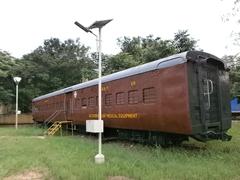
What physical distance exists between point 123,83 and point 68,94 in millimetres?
8470

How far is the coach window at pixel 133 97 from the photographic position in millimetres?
12547

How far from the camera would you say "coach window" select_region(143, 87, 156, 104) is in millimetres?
11373

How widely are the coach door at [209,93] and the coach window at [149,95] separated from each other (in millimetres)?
1683

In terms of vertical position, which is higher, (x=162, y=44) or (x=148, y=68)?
(x=162, y=44)

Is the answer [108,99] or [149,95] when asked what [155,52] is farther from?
[149,95]

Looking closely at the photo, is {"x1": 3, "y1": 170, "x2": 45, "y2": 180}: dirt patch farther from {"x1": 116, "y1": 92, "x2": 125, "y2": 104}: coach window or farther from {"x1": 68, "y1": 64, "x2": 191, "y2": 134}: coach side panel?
{"x1": 116, "y1": 92, "x2": 125, "y2": 104}: coach window

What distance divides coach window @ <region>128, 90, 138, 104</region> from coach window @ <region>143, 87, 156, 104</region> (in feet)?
1.90

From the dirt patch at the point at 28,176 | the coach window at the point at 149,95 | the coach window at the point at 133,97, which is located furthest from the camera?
the coach window at the point at 133,97

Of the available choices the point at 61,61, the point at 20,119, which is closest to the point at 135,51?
the point at 61,61

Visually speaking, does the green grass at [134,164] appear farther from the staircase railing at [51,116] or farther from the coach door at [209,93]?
the staircase railing at [51,116]

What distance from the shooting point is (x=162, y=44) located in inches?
1202

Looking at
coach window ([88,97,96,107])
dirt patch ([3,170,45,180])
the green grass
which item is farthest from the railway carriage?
dirt patch ([3,170,45,180])

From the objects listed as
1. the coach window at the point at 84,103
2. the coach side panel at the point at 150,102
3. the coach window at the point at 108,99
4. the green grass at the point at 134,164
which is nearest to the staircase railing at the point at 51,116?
the coach window at the point at 84,103

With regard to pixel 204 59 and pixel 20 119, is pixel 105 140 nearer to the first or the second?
pixel 204 59
